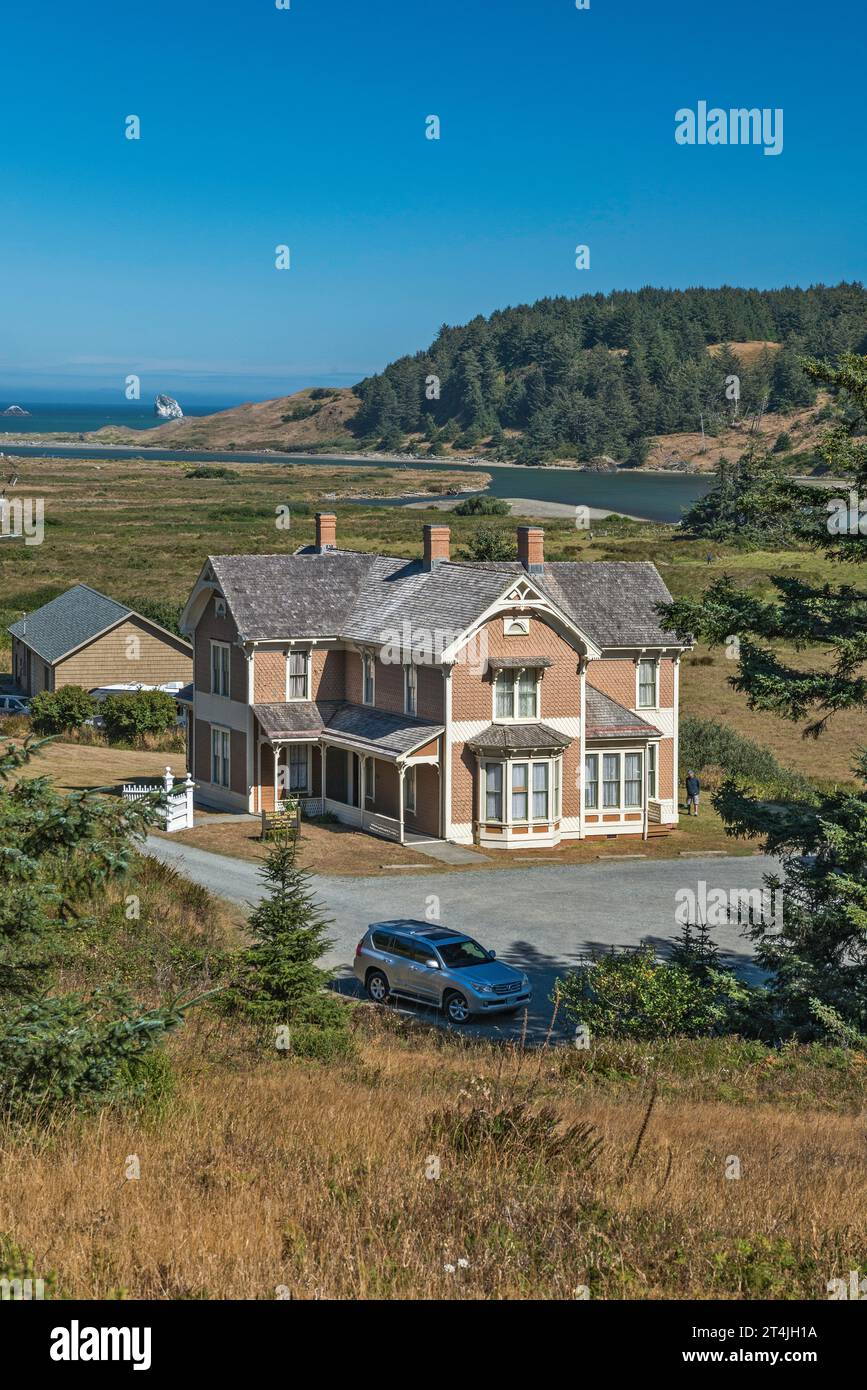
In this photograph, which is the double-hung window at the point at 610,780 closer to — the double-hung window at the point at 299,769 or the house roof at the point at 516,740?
the house roof at the point at 516,740

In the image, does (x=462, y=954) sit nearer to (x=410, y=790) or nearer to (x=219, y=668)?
(x=410, y=790)

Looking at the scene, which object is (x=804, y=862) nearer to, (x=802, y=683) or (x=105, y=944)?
(x=802, y=683)

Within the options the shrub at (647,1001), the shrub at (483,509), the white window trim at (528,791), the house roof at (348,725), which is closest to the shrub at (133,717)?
the house roof at (348,725)

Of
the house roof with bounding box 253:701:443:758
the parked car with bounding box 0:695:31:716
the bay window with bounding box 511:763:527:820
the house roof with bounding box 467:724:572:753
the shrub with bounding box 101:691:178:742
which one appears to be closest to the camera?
the house roof with bounding box 467:724:572:753

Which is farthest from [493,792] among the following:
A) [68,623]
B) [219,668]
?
[68,623]

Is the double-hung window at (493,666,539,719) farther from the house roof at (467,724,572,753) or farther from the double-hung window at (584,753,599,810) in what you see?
the double-hung window at (584,753,599,810)

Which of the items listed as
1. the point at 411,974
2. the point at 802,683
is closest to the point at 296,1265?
the point at 802,683

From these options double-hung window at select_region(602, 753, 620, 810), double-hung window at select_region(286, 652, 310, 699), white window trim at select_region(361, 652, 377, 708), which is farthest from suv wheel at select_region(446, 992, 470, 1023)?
double-hung window at select_region(286, 652, 310, 699)
